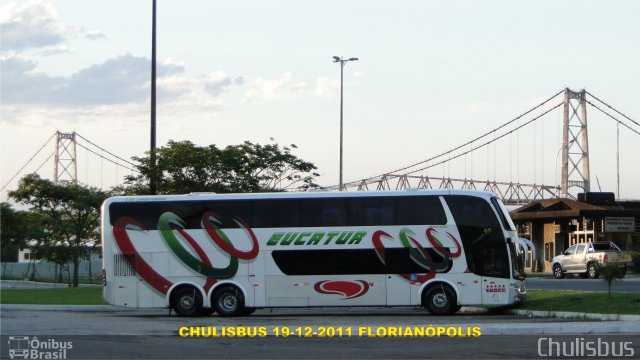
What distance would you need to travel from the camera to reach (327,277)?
89.2 ft

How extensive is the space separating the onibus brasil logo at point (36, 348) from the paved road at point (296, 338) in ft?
0.38

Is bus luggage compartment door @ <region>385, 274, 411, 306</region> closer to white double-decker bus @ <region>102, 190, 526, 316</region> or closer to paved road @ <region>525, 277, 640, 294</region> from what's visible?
white double-decker bus @ <region>102, 190, 526, 316</region>

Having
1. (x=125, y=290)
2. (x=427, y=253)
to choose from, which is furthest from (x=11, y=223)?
(x=427, y=253)

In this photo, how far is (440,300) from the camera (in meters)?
26.8

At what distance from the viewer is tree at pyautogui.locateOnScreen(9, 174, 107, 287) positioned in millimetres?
55875

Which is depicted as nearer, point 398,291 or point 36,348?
point 36,348

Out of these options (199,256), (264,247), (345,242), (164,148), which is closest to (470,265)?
(345,242)

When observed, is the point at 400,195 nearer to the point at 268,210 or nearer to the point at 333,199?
the point at 333,199

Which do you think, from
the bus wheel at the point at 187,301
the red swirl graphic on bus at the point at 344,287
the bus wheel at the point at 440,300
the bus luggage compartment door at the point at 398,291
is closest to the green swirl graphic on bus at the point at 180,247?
the bus wheel at the point at 187,301

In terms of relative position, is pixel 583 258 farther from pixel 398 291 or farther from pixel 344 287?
pixel 344 287

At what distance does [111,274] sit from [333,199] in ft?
20.5

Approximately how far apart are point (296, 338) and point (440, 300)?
27.7 feet

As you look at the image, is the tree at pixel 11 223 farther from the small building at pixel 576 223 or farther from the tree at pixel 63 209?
the small building at pixel 576 223

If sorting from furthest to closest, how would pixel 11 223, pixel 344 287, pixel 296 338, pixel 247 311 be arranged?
pixel 11 223, pixel 247 311, pixel 344 287, pixel 296 338
